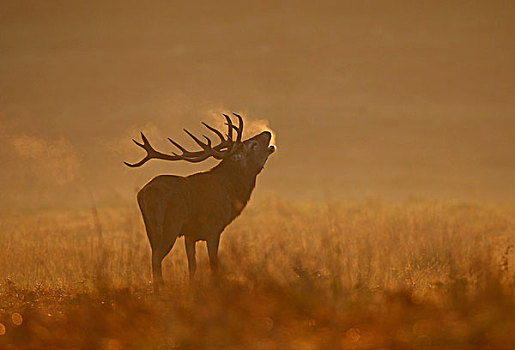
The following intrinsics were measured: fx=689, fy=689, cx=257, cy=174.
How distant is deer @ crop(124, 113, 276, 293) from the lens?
1055cm

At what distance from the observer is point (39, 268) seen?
12.3m

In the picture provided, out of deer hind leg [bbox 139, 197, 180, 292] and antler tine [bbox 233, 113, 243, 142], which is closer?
deer hind leg [bbox 139, 197, 180, 292]

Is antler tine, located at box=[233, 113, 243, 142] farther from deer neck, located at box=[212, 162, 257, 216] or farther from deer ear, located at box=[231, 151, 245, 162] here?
deer neck, located at box=[212, 162, 257, 216]

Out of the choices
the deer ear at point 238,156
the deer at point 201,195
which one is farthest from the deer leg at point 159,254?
the deer ear at point 238,156

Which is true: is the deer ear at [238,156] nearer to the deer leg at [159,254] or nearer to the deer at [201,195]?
the deer at [201,195]

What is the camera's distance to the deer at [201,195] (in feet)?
34.6

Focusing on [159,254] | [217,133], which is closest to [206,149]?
[217,133]

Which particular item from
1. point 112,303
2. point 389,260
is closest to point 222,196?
point 389,260

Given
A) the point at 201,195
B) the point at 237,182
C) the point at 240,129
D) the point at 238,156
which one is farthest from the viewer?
the point at 240,129

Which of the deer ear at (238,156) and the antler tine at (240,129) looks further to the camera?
the antler tine at (240,129)

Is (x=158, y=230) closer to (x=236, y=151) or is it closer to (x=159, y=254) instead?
(x=159, y=254)

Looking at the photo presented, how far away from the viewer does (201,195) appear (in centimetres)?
1147

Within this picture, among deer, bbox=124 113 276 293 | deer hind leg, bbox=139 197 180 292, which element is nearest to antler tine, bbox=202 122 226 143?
deer, bbox=124 113 276 293

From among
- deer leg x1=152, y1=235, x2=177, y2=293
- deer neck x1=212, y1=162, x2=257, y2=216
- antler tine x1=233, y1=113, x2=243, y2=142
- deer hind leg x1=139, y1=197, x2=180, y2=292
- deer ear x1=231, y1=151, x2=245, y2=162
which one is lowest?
deer leg x1=152, y1=235, x2=177, y2=293
